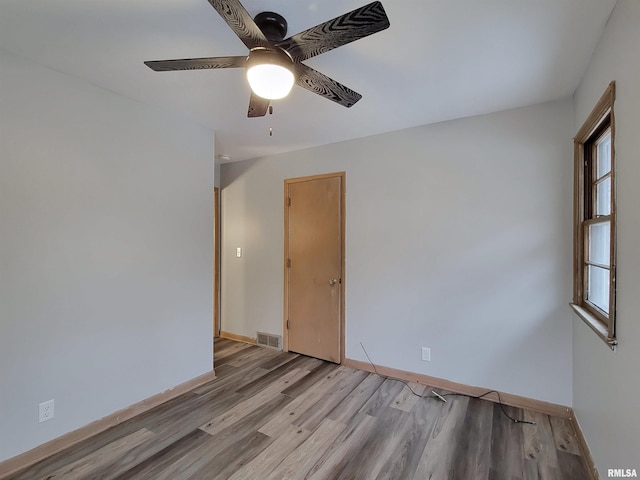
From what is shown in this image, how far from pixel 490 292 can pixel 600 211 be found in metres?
0.93

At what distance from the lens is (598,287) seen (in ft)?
6.57

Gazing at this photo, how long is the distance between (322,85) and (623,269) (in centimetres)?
166

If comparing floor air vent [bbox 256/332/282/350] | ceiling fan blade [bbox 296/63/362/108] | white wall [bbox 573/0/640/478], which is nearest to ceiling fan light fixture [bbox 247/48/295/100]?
ceiling fan blade [bbox 296/63/362/108]

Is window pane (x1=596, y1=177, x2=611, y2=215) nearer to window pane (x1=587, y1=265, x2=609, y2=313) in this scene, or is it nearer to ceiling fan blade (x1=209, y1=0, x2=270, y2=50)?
window pane (x1=587, y1=265, x2=609, y2=313)

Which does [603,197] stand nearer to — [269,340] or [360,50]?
[360,50]

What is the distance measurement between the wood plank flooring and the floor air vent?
879mm

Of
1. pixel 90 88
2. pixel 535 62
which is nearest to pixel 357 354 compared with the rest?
pixel 535 62

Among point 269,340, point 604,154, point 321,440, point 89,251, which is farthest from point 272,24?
point 269,340

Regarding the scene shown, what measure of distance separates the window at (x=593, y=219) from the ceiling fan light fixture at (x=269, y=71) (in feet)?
5.43

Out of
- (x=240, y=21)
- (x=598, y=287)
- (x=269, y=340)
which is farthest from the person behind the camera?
(x=269, y=340)

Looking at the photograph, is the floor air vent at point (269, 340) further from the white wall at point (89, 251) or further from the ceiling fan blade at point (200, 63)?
the ceiling fan blade at point (200, 63)

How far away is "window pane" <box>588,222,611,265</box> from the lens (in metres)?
1.84

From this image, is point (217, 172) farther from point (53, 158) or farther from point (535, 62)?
point (535, 62)

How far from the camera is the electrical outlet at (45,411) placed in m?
1.86
